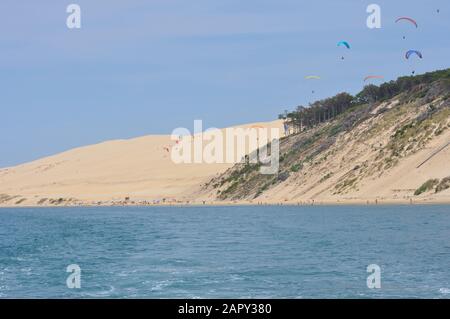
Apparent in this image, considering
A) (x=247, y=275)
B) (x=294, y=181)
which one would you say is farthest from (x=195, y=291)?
(x=294, y=181)

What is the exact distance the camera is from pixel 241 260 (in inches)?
1391

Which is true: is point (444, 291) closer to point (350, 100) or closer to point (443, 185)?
point (443, 185)

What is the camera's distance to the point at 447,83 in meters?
113

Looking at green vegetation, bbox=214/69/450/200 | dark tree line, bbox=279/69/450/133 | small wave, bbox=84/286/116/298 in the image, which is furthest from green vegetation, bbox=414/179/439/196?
small wave, bbox=84/286/116/298

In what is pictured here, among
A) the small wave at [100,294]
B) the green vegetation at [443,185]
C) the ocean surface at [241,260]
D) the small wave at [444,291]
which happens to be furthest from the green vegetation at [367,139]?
the small wave at [100,294]

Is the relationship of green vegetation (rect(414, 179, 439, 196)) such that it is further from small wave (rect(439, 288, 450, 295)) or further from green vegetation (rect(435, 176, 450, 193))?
small wave (rect(439, 288, 450, 295))

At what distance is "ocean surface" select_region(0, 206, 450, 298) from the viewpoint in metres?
26.4

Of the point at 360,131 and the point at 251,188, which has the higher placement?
the point at 360,131

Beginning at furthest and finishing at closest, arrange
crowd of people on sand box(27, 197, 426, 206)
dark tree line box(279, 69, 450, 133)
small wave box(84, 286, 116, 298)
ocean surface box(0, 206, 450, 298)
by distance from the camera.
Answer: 1. dark tree line box(279, 69, 450, 133)
2. crowd of people on sand box(27, 197, 426, 206)
3. ocean surface box(0, 206, 450, 298)
4. small wave box(84, 286, 116, 298)

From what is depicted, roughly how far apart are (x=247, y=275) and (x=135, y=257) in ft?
34.5

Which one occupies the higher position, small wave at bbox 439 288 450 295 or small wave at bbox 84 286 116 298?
small wave at bbox 439 288 450 295

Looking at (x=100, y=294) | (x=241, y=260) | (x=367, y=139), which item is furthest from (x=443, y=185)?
(x=100, y=294)

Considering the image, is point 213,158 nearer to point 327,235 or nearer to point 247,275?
point 327,235

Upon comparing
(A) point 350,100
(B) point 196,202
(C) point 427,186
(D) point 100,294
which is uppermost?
(A) point 350,100
